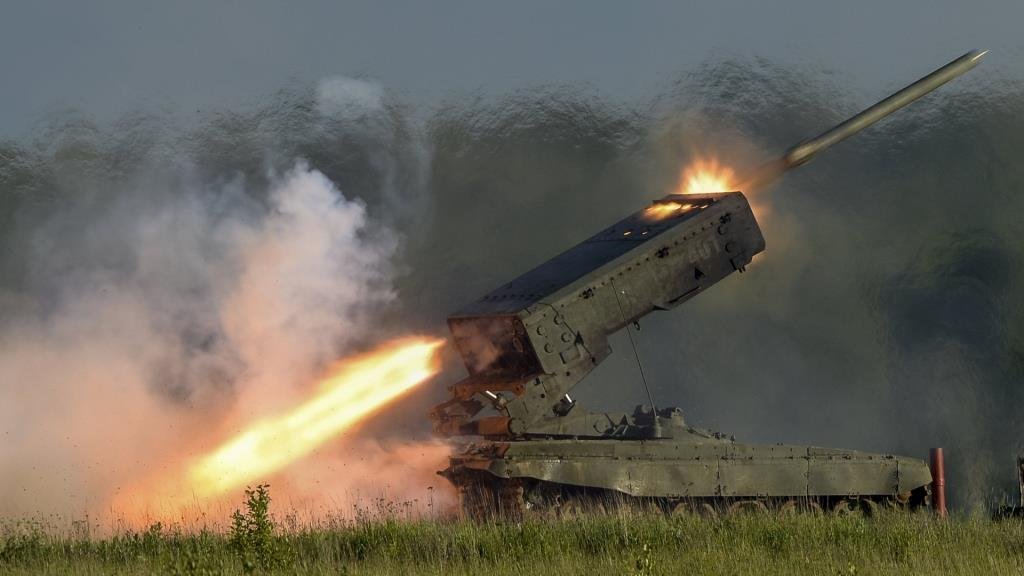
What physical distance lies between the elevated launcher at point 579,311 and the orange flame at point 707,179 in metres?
0.90

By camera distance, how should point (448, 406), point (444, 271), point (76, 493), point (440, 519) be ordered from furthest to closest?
point (444, 271) < point (76, 493) < point (448, 406) < point (440, 519)

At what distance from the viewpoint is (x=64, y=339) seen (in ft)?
76.3

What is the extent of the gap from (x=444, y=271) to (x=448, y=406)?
689 cm

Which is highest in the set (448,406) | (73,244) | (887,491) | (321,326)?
(73,244)

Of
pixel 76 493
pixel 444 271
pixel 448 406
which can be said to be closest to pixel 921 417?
pixel 444 271

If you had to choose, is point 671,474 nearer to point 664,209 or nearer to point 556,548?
point 664,209

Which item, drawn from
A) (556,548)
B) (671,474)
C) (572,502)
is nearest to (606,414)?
(671,474)

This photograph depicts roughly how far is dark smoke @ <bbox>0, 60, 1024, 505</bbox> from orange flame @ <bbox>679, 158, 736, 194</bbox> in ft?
17.3

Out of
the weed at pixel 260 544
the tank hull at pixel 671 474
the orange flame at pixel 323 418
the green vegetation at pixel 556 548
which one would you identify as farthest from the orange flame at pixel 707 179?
the weed at pixel 260 544

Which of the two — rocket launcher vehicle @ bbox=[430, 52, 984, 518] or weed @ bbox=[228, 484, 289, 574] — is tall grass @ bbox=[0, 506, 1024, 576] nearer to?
weed @ bbox=[228, 484, 289, 574]

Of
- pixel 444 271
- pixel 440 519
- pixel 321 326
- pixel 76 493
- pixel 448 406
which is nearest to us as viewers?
pixel 440 519

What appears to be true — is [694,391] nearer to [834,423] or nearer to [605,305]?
[834,423]

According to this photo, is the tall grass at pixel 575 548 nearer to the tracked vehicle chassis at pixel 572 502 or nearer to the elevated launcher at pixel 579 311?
the tracked vehicle chassis at pixel 572 502

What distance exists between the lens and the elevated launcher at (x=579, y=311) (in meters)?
19.6
